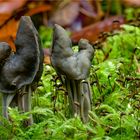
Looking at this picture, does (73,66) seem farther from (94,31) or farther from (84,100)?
(94,31)

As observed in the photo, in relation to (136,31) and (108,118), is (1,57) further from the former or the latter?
(136,31)

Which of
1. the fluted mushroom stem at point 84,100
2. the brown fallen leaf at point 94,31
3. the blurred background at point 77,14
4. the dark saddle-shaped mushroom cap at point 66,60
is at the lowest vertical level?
the fluted mushroom stem at point 84,100

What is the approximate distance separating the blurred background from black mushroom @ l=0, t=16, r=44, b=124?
245 centimetres

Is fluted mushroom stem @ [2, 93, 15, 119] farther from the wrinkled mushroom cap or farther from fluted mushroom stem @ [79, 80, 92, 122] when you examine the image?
fluted mushroom stem @ [79, 80, 92, 122]

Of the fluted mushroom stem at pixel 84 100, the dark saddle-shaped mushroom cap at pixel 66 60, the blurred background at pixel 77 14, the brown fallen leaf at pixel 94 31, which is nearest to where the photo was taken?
the dark saddle-shaped mushroom cap at pixel 66 60

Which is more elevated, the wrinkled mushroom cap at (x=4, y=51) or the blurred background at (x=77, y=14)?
the blurred background at (x=77, y=14)

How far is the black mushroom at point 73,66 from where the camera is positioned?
211 centimetres

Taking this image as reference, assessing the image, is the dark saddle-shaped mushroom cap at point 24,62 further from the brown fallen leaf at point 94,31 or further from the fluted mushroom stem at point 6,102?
the brown fallen leaf at point 94,31

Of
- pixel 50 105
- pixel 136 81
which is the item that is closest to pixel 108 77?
pixel 136 81

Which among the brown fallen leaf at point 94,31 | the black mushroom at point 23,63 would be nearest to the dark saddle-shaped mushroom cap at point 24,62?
the black mushroom at point 23,63

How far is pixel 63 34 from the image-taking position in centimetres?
213

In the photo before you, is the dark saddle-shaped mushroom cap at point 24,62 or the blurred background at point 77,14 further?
the blurred background at point 77,14

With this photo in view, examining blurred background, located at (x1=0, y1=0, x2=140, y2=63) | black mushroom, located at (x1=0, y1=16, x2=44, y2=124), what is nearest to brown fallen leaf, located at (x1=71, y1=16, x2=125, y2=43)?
blurred background, located at (x1=0, y1=0, x2=140, y2=63)

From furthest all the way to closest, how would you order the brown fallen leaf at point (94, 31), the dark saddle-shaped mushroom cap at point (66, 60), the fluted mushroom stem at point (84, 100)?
1. the brown fallen leaf at point (94, 31)
2. the fluted mushroom stem at point (84, 100)
3. the dark saddle-shaped mushroom cap at point (66, 60)
